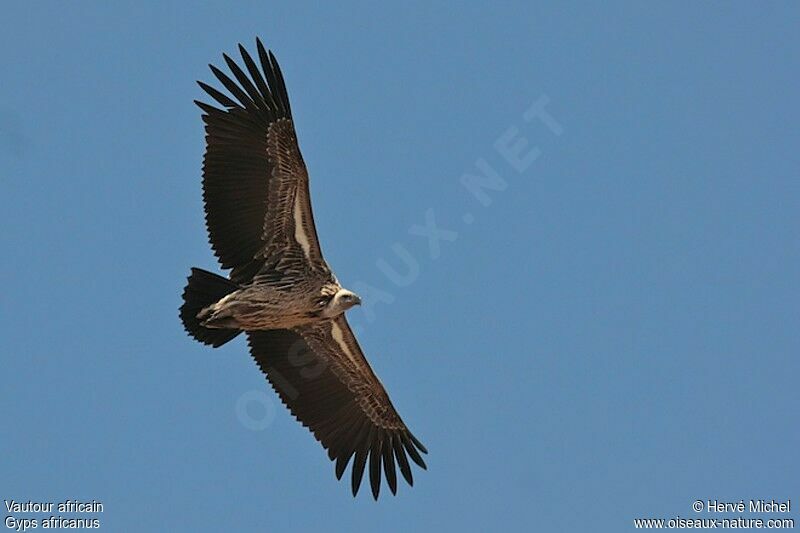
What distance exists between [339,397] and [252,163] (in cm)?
371

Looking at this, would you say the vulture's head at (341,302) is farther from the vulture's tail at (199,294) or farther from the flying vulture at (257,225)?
the vulture's tail at (199,294)

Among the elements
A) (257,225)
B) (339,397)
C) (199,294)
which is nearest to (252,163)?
(257,225)

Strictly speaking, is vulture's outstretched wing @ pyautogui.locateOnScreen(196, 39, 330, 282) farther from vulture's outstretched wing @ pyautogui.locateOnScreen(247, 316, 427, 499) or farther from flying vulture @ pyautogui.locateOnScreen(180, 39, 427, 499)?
vulture's outstretched wing @ pyautogui.locateOnScreen(247, 316, 427, 499)

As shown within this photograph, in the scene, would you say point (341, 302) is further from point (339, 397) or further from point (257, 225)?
point (339, 397)

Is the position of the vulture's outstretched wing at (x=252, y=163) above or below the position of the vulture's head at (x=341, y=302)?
above

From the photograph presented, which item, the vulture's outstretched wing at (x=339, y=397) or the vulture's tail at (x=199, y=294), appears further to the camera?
the vulture's outstretched wing at (x=339, y=397)

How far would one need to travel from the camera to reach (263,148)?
63.0ft

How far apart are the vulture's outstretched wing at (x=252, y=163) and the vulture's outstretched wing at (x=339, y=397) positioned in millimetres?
1607

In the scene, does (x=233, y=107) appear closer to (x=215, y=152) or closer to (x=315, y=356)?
(x=215, y=152)

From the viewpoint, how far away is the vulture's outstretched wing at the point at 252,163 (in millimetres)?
19125

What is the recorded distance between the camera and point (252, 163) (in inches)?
758

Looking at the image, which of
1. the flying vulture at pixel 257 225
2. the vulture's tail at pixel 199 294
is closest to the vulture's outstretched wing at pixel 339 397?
the flying vulture at pixel 257 225

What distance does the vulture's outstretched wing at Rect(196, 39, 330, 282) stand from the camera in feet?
62.7

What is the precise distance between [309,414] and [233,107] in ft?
14.6
